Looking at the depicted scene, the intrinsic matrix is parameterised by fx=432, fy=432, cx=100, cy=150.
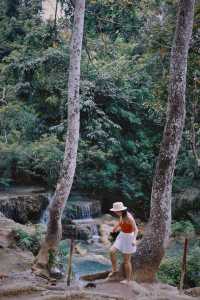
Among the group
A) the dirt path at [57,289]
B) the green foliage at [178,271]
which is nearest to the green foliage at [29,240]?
the dirt path at [57,289]

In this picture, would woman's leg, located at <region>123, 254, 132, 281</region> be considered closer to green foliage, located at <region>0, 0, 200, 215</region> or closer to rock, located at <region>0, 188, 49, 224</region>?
rock, located at <region>0, 188, 49, 224</region>

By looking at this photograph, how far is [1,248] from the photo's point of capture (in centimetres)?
955

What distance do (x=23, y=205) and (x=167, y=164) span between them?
29.7ft

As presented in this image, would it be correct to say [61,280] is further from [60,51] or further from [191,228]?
[60,51]

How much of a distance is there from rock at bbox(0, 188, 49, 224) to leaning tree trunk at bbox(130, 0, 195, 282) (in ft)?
27.8

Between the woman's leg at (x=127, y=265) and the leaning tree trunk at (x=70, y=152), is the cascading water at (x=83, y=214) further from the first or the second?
the woman's leg at (x=127, y=265)

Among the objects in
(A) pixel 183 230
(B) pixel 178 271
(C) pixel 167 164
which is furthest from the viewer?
(A) pixel 183 230

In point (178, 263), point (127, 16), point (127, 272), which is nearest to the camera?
point (127, 272)

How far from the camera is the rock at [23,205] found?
49.4ft

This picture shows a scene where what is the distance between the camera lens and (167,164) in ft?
24.2

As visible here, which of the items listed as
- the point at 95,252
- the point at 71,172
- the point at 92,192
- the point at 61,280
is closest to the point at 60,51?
the point at 92,192

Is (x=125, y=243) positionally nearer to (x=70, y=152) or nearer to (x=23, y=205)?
(x=70, y=152)

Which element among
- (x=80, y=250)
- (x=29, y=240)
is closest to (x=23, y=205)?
(x=80, y=250)

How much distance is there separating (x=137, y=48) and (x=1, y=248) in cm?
1497
